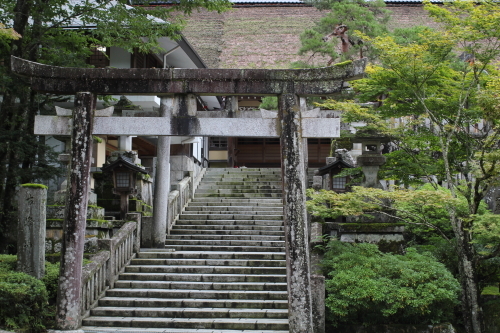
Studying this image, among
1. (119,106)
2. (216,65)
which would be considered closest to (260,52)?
(216,65)

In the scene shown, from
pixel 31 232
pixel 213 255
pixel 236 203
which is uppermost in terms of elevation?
pixel 236 203

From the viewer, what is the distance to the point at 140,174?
16.4 metres

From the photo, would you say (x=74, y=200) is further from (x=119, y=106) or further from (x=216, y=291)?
(x=119, y=106)

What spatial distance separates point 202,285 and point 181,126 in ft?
14.1

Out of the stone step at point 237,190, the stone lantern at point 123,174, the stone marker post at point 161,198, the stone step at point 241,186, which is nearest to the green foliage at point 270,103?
the stone step at point 241,186

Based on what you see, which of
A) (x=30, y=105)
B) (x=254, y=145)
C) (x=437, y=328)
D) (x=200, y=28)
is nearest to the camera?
(x=437, y=328)

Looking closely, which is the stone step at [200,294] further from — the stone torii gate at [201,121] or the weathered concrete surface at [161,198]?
the weathered concrete surface at [161,198]

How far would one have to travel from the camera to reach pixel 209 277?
13055mm

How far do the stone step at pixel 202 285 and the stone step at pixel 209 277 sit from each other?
0.70ft

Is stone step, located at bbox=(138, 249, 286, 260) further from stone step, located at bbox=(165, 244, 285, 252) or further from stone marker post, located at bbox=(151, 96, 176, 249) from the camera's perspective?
stone marker post, located at bbox=(151, 96, 176, 249)

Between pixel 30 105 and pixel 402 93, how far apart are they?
33.7 ft

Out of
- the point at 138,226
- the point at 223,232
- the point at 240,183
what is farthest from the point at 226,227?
the point at 240,183

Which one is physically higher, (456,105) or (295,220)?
(456,105)

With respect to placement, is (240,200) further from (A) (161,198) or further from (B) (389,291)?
(B) (389,291)
